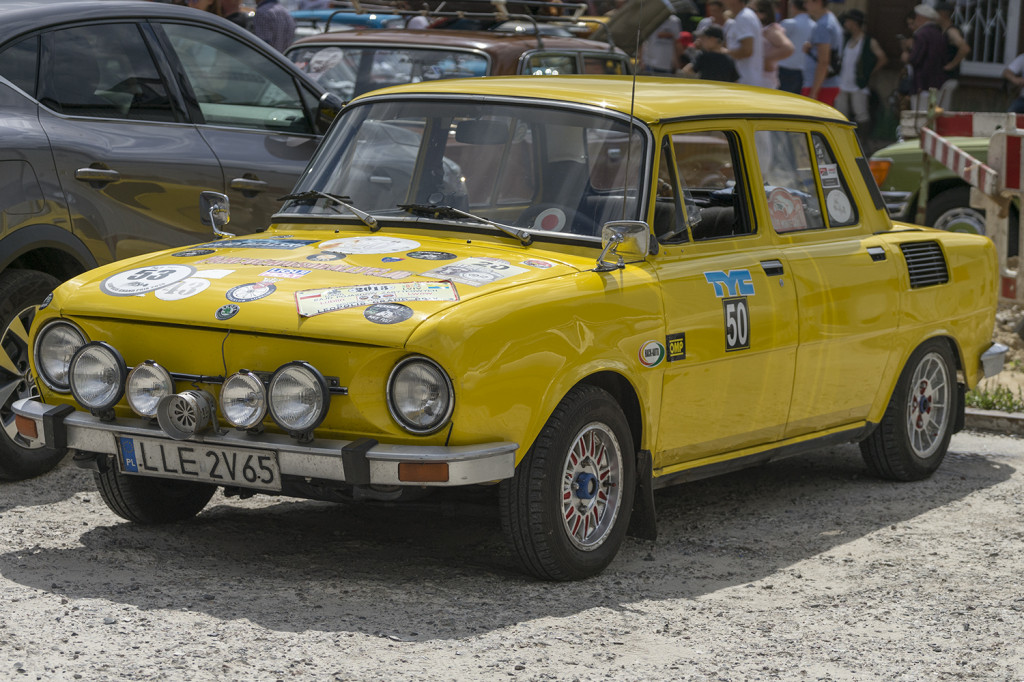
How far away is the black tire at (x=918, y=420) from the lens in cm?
730

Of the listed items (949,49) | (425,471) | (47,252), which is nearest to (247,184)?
(47,252)

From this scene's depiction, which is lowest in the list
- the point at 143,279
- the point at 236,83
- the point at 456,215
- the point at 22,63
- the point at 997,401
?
the point at 997,401

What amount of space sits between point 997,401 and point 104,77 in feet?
17.5

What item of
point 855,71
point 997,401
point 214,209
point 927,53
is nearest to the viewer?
point 214,209

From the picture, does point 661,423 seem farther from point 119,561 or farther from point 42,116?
point 42,116

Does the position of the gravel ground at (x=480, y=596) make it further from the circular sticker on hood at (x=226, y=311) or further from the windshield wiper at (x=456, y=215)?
the windshield wiper at (x=456, y=215)

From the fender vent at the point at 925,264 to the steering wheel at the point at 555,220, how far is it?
2.02 metres

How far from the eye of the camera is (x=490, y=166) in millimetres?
5961

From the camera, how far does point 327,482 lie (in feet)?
16.5

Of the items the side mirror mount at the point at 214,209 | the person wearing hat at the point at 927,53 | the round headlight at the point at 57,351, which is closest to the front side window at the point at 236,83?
the side mirror mount at the point at 214,209

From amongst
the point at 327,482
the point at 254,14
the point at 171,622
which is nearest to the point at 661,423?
the point at 327,482

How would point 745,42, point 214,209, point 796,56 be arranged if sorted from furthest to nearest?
1. point 796,56
2. point 745,42
3. point 214,209

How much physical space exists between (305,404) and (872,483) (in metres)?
3.56

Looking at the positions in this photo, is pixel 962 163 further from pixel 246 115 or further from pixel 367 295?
pixel 367 295
